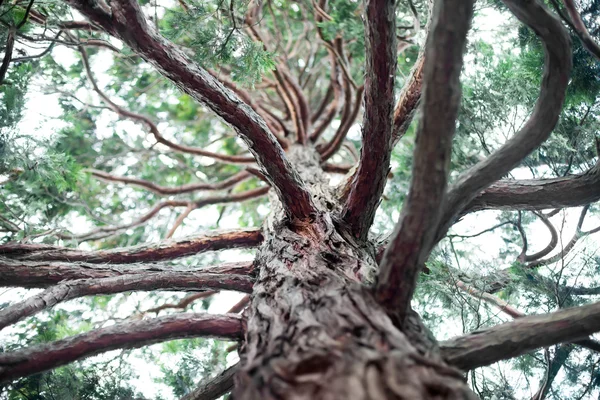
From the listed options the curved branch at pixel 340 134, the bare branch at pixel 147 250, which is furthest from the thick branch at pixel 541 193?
the curved branch at pixel 340 134

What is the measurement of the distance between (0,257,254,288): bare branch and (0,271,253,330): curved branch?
64mm

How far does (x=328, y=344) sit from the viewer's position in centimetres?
120

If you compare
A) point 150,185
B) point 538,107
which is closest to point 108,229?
point 150,185

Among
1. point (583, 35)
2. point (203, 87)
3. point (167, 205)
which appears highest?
point (167, 205)

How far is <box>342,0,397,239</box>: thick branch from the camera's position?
184 cm

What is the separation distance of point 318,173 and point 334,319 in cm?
238

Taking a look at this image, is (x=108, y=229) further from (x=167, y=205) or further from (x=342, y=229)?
(x=342, y=229)

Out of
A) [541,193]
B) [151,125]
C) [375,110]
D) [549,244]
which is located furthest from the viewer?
[151,125]

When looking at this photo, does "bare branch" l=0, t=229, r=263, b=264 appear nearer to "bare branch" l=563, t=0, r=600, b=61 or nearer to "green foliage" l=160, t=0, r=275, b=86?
"green foliage" l=160, t=0, r=275, b=86

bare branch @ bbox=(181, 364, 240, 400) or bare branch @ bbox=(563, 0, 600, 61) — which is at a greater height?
bare branch @ bbox=(563, 0, 600, 61)

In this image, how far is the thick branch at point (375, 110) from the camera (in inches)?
72.4

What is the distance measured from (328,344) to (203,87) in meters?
1.46

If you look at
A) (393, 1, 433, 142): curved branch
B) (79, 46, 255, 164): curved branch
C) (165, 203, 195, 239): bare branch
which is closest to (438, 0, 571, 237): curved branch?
(393, 1, 433, 142): curved branch

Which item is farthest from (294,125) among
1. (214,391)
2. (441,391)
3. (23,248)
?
(441,391)
